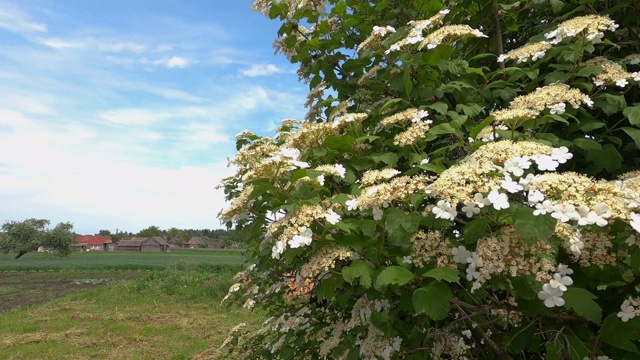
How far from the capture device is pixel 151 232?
13175cm

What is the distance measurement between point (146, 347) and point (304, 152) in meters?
9.65

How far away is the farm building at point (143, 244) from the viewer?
112 m

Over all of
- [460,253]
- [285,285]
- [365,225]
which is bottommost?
[285,285]

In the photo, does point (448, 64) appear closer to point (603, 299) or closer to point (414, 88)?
point (414, 88)

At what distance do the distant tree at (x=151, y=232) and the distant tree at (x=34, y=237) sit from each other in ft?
182

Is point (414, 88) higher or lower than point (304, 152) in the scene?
higher

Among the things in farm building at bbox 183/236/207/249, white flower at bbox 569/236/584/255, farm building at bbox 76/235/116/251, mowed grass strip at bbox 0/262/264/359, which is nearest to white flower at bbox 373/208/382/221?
white flower at bbox 569/236/584/255

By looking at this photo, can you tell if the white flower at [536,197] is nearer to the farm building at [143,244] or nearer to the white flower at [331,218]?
the white flower at [331,218]

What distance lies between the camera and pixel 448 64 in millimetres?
2490

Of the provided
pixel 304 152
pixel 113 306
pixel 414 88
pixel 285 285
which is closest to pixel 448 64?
pixel 414 88

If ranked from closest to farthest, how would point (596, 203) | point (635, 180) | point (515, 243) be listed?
point (596, 203) → point (515, 243) → point (635, 180)

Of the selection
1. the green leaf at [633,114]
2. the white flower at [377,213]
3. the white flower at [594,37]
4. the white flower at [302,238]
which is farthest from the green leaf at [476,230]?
the white flower at [594,37]

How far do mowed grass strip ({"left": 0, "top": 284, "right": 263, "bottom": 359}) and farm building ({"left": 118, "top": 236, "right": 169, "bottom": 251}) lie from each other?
10193 cm

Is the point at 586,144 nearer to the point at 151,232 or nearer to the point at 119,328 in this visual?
the point at 119,328
